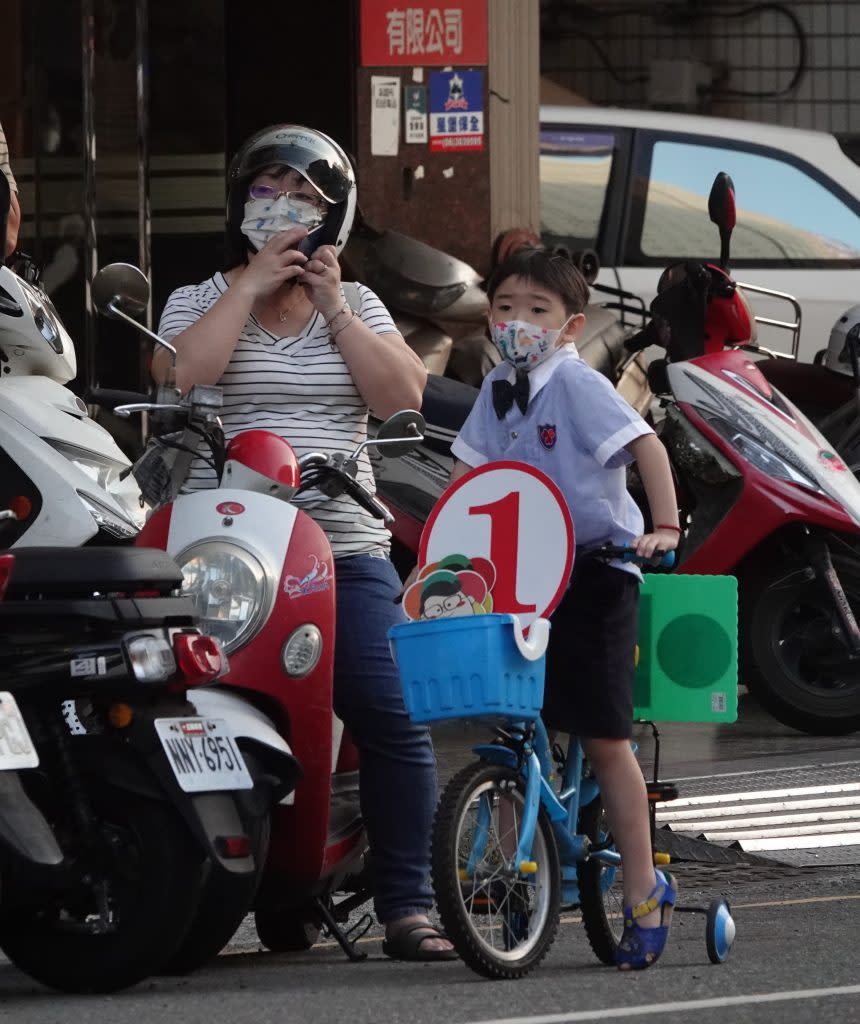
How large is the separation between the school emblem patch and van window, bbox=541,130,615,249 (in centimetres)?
638

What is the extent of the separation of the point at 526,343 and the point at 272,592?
78 cm

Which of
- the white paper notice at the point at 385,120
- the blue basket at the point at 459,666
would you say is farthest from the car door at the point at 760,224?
the blue basket at the point at 459,666

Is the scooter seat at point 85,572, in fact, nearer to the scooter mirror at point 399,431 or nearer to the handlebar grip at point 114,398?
the handlebar grip at point 114,398

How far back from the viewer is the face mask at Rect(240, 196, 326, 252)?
535 cm

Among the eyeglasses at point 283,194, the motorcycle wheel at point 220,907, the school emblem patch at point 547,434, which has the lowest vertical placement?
the motorcycle wheel at point 220,907

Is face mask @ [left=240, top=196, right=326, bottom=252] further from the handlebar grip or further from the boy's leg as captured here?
the boy's leg

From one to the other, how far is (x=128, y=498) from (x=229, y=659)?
226cm

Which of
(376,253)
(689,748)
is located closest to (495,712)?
(689,748)

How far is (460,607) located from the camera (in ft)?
16.6

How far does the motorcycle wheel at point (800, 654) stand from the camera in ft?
29.0

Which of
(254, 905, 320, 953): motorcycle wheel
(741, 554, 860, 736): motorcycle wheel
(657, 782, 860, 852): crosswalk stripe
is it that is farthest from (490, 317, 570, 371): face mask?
(741, 554, 860, 736): motorcycle wheel

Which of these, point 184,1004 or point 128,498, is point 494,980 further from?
point 128,498

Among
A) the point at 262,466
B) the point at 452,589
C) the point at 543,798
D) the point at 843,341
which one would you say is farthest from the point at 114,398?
the point at 843,341

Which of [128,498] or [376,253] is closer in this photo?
[128,498]
